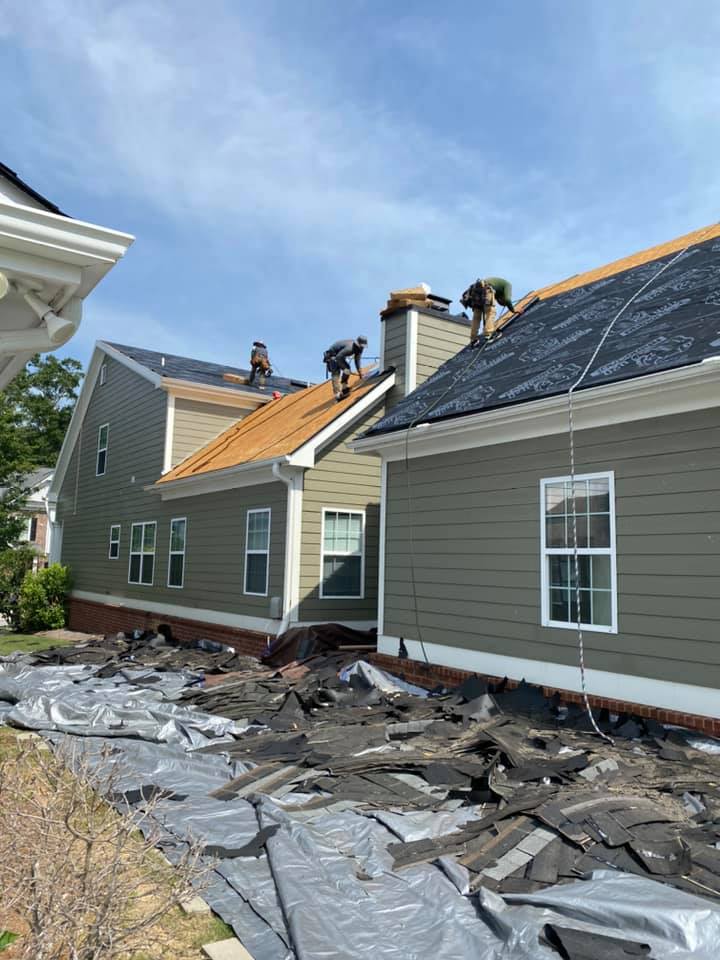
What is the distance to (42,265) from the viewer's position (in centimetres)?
361

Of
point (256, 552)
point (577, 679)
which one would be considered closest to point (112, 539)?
point (256, 552)

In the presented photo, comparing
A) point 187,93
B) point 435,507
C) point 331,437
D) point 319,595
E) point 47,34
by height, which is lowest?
point 319,595

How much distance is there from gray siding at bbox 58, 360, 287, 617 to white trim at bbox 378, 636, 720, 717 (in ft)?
13.5

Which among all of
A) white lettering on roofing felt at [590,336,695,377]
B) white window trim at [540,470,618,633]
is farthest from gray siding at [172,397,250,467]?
white lettering on roofing felt at [590,336,695,377]

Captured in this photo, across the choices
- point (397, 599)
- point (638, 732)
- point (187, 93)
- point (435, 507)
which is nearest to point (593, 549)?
point (638, 732)

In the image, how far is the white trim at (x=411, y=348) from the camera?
1337 cm

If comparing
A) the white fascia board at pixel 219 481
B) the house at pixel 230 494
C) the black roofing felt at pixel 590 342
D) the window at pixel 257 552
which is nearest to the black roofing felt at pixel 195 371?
the house at pixel 230 494

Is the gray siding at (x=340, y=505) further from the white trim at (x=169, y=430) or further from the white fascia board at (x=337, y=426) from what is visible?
the white trim at (x=169, y=430)

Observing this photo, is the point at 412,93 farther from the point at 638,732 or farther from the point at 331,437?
the point at 638,732

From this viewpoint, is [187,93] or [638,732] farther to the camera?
[187,93]

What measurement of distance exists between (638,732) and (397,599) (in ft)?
13.8

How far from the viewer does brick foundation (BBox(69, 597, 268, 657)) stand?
43.6ft

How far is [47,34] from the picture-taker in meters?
6.84

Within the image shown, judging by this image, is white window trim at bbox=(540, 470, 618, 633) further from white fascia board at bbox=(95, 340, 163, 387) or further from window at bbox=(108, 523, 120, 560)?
window at bbox=(108, 523, 120, 560)
